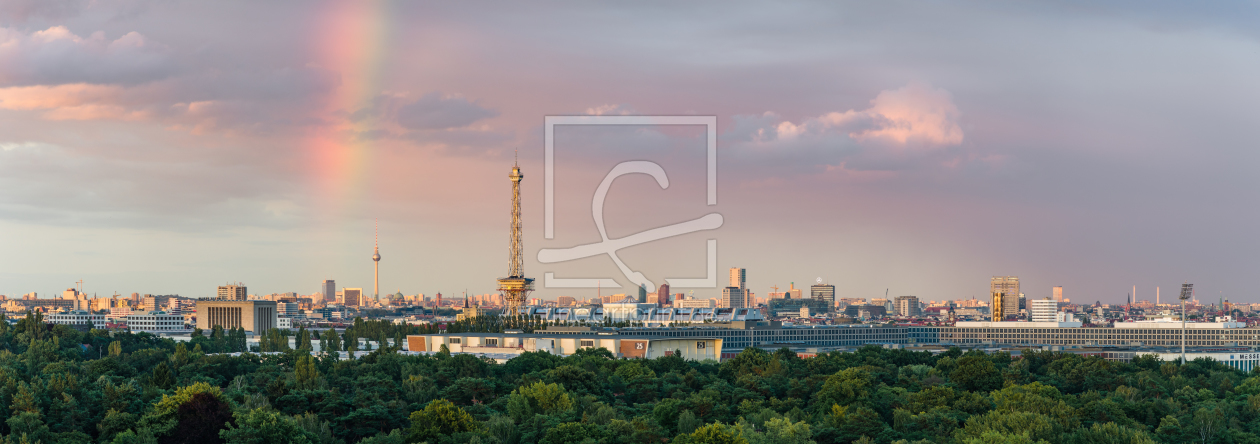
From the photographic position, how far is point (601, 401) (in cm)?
7250

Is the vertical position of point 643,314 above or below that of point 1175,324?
above

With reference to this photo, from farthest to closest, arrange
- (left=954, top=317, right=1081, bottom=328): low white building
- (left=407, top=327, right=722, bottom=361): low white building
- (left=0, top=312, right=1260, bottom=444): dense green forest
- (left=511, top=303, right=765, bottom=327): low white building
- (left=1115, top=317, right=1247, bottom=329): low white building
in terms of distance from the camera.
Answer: (left=954, top=317, right=1081, bottom=328): low white building, (left=1115, top=317, right=1247, bottom=329): low white building, (left=511, top=303, right=765, bottom=327): low white building, (left=407, top=327, right=722, bottom=361): low white building, (left=0, top=312, right=1260, bottom=444): dense green forest

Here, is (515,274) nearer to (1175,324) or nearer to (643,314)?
(643,314)

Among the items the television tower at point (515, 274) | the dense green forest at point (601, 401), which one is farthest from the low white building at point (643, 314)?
the dense green forest at point (601, 401)

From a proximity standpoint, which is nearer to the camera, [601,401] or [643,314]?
[601,401]

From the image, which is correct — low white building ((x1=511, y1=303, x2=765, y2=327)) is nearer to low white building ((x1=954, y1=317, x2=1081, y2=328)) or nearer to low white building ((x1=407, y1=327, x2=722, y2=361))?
low white building ((x1=407, y1=327, x2=722, y2=361))

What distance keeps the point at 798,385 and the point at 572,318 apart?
100 m

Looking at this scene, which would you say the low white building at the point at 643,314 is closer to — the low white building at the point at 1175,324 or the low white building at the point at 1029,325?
the low white building at the point at 1029,325

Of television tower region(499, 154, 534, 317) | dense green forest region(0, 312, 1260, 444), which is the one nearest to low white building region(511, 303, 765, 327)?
television tower region(499, 154, 534, 317)

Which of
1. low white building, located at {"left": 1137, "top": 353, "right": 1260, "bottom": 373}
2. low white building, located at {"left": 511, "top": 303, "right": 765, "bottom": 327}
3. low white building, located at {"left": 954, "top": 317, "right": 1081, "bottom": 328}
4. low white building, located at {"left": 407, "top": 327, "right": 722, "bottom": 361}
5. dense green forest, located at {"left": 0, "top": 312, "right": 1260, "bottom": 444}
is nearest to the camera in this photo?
→ dense green forest, located at {"left": 0, "top": 312, "right": 1260, "bottom": 444}

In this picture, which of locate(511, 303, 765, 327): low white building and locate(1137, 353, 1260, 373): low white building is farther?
locate(511, 303, 765, 327): low white building

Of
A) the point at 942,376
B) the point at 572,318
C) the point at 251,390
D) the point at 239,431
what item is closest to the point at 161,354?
the point at 251,390

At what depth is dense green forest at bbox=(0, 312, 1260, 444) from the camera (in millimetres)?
57125

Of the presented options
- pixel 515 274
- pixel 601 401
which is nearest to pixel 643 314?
pixel 515 274
